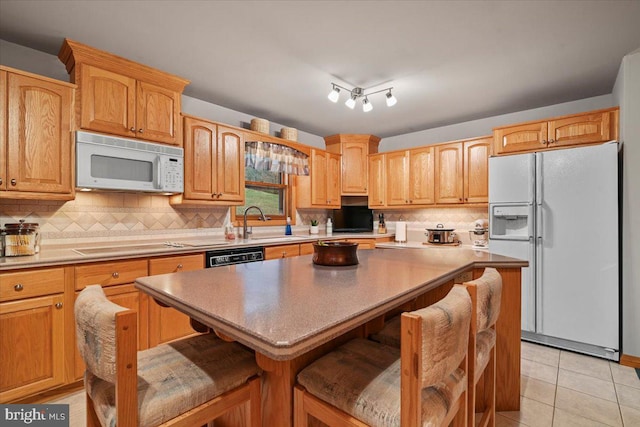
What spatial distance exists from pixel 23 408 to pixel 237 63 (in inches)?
106

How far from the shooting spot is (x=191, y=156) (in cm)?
289

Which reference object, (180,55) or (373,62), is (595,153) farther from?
(180,55)

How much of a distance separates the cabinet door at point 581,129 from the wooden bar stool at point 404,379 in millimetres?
2863

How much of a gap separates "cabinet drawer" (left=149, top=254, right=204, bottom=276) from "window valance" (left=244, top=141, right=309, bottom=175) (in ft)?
4.24

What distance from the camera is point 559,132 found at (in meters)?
2.96

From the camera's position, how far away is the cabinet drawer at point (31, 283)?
1.72 meters

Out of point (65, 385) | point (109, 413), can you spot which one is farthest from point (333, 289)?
point (65, 385)

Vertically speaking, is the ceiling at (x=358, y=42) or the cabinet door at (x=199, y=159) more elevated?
the ceiling at (x=358, y=42)

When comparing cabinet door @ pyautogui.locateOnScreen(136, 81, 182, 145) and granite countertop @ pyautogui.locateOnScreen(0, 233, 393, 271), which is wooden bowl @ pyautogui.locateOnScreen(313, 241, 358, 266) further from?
cabinet door @ pyautogui.locateOnScreen(136, 81, 182, 145)

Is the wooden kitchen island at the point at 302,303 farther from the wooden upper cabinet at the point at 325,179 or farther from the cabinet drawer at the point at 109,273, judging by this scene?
the wooden upper cabinet at the point at 325,179

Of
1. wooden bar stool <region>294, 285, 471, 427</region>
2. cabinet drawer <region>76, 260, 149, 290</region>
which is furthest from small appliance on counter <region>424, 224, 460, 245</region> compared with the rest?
cabinet drawer <region>76, 260, 149, 290</region>

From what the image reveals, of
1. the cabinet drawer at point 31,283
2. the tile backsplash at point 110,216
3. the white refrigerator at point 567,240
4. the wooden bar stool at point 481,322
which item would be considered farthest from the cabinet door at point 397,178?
the cabinet drawer at point 31,283

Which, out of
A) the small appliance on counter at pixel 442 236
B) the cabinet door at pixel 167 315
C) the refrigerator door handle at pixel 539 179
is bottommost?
the cabinet door at pixel 167 315

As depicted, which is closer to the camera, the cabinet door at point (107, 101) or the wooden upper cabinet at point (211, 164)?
the cabinet door at point (107, 101)
